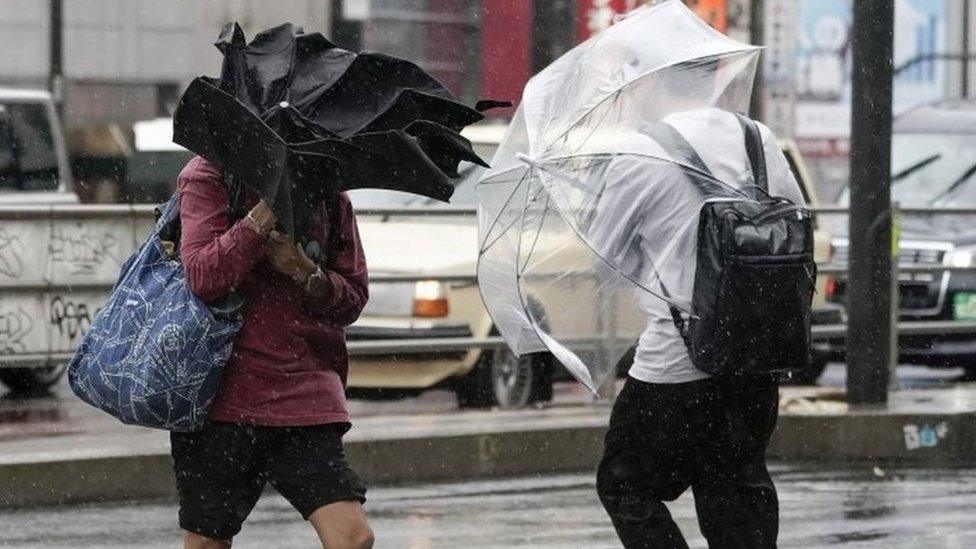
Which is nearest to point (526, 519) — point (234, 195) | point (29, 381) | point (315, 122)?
point (234, 195)

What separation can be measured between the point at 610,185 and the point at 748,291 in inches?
18.4

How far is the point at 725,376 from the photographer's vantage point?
559cm

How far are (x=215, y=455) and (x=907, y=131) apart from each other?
1380 centimetres

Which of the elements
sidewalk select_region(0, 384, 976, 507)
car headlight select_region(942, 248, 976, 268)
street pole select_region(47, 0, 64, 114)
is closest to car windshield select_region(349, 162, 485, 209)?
sidewalk select_region(0, 384, 976, 507)

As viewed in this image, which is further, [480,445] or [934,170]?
[934,170]

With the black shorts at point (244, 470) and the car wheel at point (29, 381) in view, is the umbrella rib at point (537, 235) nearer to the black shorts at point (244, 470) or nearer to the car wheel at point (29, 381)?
the black shorts at point (244, 470)

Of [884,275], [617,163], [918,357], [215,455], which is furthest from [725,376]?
[918,357]

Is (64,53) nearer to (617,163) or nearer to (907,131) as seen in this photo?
(907,131)

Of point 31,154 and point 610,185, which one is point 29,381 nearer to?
point 31,154

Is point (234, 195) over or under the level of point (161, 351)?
over

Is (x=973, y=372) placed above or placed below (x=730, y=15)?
below

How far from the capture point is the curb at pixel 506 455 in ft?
30.6

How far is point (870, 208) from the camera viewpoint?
11391 millimetres

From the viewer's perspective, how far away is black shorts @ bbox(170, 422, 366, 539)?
5.13 m
